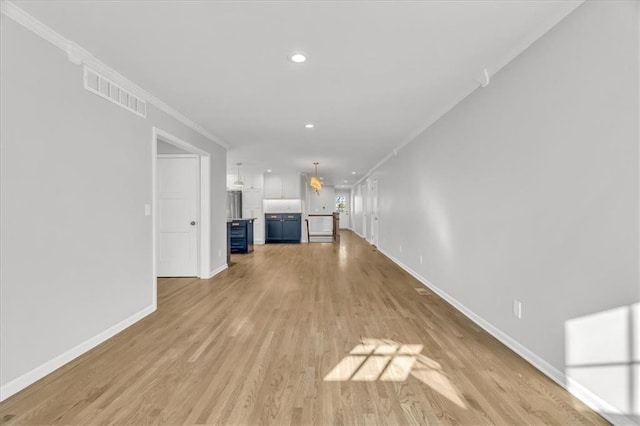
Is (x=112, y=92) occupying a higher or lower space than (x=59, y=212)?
higher

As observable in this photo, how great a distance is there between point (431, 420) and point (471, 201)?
224 centimetres

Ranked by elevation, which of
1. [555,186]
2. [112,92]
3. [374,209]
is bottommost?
[374,209]

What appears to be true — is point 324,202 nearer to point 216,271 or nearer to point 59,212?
point 216,271

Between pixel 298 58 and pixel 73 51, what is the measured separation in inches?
68.9

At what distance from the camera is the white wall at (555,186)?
63.3 inches

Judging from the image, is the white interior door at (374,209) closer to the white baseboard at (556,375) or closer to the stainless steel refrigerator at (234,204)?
the stainless steel refrigerator at (234,204)

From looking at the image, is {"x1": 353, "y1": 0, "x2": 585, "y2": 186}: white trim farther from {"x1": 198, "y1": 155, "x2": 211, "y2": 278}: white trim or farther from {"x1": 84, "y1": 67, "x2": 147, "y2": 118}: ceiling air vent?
{"x1": 198, "y1": 155, "x2": 211, "y2": 278}: white trim

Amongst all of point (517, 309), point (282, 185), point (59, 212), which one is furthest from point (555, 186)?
point (282, 185)

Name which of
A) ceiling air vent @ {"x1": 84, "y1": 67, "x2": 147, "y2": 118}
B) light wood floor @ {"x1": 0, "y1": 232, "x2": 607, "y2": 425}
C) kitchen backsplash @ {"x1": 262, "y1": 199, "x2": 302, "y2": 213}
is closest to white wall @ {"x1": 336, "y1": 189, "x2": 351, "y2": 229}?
kitchen backsplash @ {"x1": 262, "y1": 199, "x2": 302, "y2": 213}

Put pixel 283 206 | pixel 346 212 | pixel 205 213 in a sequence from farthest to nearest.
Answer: pixel 346 212 < pixel 283 206 < pixel 205 213

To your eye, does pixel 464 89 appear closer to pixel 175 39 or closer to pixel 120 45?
pixel 175 39

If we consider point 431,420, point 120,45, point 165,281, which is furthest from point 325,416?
point 165,281

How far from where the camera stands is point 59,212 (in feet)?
7.65

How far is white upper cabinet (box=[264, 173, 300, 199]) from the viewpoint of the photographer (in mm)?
10531
